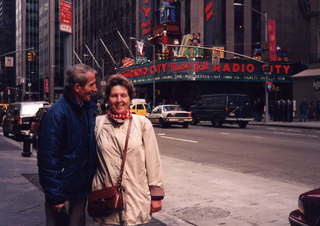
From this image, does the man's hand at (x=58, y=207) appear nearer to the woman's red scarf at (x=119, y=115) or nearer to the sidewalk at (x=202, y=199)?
the woman's red scarf at (x=119, y=115)

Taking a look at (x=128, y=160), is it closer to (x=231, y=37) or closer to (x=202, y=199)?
(x=202, y=199)

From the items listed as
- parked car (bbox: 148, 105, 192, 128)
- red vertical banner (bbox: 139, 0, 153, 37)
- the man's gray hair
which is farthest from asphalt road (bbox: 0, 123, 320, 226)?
red vertical banner (bbox: 139, 0, 153, 37)

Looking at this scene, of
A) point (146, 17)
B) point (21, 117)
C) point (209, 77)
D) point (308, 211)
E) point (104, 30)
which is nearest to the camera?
point (308, 211)

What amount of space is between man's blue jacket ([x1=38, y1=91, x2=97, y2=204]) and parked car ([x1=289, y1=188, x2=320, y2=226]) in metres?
1.95

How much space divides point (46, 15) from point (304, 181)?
398ft

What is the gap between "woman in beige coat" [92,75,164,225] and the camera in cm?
333

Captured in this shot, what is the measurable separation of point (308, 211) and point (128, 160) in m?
1.74

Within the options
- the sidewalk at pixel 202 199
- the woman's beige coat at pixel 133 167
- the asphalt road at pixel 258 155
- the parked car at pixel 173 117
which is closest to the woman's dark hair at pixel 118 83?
the woman's beige coat at pixel 133 167

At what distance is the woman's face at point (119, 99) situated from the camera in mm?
3447

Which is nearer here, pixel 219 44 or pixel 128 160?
pixel 128 160

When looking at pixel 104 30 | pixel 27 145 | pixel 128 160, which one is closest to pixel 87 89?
pixel 128 160

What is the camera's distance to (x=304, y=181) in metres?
9.06

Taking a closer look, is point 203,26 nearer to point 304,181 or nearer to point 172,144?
point 172,144

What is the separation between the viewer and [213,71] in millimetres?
44469
